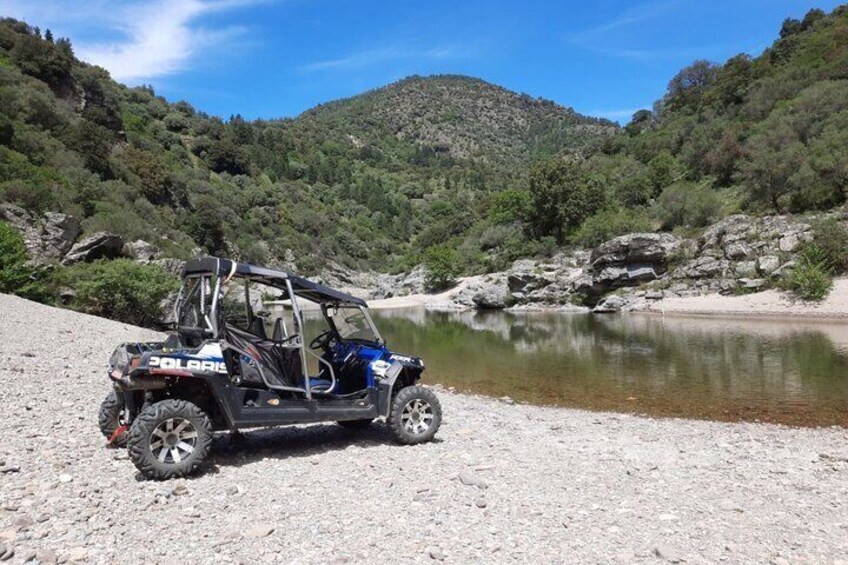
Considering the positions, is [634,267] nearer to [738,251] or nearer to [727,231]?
[727,231]

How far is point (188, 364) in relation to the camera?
6.50 meters

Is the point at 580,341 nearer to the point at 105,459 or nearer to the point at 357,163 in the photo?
the point at 105,459

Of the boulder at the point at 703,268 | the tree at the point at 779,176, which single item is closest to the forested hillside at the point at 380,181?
the tree at the point at 779,176

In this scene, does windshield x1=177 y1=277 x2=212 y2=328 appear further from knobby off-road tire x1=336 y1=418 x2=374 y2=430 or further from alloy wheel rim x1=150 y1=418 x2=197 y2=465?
knobby off-road tire x1=336 y1=418 x2=374 y2=430

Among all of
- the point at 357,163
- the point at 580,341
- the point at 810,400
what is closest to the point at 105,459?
the point at 810,400

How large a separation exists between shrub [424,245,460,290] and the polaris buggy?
6112 cm

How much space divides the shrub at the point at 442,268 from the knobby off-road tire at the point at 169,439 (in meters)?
63.8

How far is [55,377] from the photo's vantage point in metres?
11.2

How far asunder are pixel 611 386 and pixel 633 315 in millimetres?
28079

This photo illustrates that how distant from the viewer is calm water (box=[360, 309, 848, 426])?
43.9ft

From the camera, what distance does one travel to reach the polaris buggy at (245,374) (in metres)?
6.36

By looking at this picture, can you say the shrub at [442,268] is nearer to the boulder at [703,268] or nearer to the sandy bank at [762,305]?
the boulder at [703,268]

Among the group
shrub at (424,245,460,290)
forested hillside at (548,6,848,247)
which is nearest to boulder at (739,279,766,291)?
forested hillside at (548,6,848,247)

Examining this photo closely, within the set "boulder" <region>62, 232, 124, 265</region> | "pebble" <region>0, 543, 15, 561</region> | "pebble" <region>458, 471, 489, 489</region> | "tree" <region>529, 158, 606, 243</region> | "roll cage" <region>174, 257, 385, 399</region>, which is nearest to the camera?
A: "pebble" <region>0, 543, 15, 561</region>
